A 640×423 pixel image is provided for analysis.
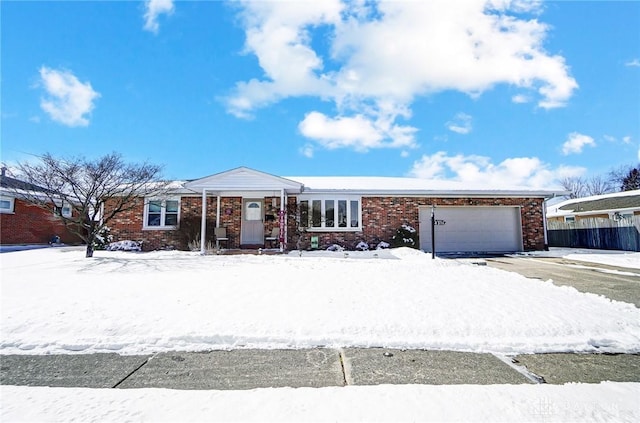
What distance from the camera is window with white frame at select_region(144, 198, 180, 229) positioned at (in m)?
15.0

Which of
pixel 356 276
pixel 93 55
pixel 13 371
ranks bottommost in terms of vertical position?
pixel 13 371

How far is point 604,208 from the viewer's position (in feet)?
69.9

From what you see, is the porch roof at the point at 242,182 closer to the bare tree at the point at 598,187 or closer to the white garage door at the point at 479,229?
the white garage door at the point at 479,229

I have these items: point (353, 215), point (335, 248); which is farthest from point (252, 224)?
point (353, 215)

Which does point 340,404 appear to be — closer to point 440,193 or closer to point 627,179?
point 440,193

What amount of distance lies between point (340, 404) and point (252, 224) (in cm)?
1275

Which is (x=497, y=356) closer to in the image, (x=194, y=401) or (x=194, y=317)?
(x=194, y=401)

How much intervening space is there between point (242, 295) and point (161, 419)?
10.9 feet

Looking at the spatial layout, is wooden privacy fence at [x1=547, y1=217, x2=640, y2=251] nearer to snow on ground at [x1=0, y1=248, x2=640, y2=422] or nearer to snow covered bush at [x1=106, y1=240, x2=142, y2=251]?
snow on ground at [x1=0, y1=248, x2=640, y2=422]

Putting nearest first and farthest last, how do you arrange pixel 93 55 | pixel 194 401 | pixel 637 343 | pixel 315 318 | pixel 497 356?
pixel 194 401
pixel 497 356
pixel 637 343
pixel 315 318
pixel 93 55

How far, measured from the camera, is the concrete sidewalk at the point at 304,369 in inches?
119

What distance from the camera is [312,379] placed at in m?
3.06

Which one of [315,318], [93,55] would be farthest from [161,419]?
[93,55]

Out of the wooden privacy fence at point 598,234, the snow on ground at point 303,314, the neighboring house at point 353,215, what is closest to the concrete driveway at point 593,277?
the snow on ground at point 303,314
